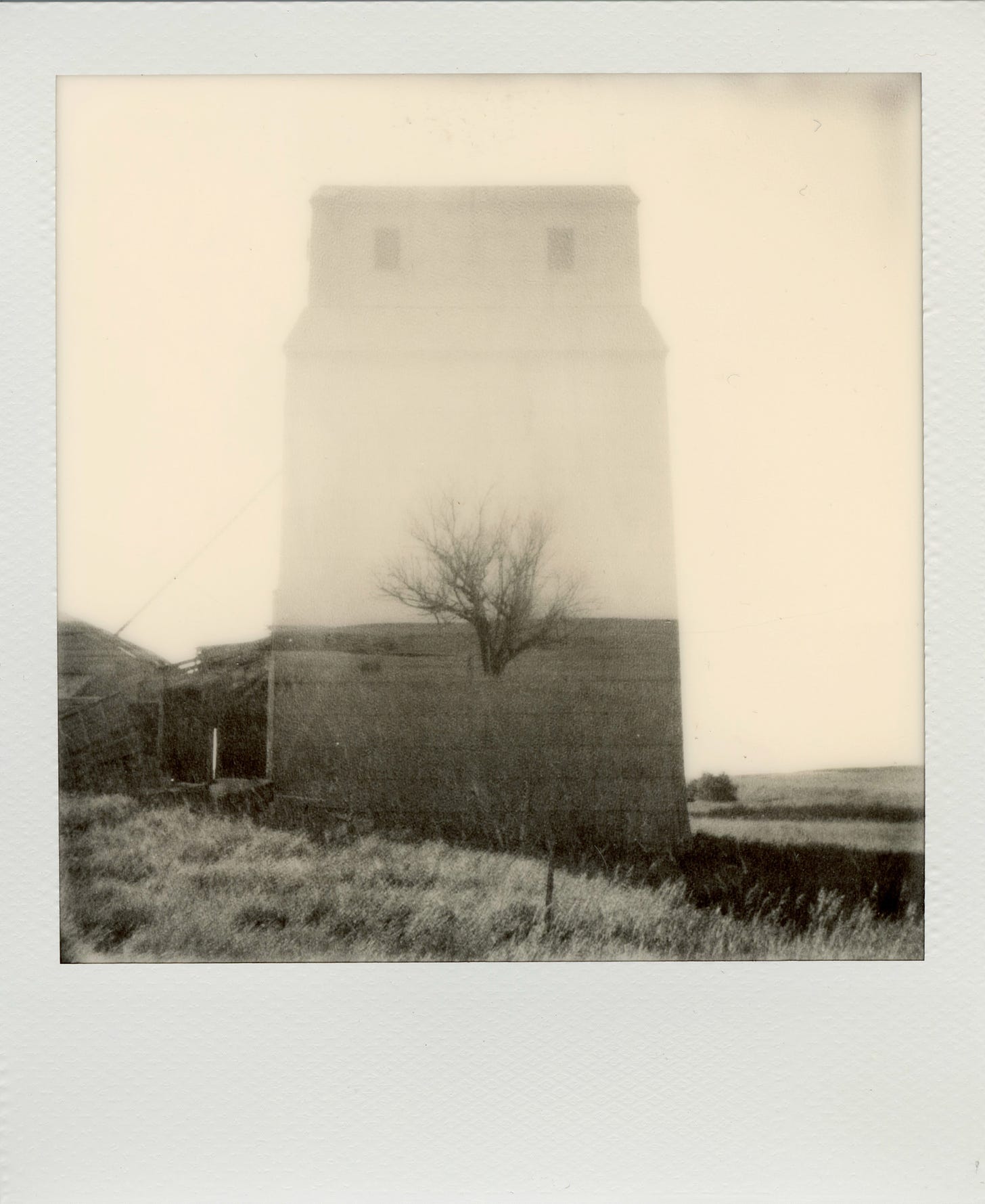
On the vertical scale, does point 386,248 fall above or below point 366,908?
above

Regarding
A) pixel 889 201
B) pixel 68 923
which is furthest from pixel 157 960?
pixel 889 201

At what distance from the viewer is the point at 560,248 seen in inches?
91.8

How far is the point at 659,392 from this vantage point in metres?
2.36

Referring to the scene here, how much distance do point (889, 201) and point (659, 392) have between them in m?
0.80

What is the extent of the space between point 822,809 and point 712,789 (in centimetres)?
29

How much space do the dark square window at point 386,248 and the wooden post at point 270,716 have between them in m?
1.01

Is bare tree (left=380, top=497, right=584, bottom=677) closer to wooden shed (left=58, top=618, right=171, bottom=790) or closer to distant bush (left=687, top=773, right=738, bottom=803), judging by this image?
distant bush (left=687, top=773, right=738, bottom=803)

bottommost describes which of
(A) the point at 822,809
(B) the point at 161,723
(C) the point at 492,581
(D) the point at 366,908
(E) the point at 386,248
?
(D) the point at 366,908

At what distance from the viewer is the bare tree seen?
2.32 m

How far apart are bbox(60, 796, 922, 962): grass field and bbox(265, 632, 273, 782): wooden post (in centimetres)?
16

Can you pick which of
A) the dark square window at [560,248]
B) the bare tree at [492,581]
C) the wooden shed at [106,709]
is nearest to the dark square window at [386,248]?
the dark square window at [560,248]

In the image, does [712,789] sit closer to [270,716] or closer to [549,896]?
[549,896]

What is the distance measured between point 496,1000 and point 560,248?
196 cm

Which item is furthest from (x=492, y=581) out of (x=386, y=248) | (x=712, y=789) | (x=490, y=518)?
(x=386, y=248)
